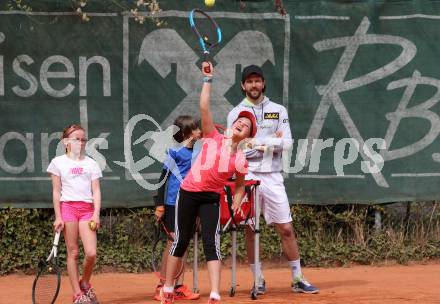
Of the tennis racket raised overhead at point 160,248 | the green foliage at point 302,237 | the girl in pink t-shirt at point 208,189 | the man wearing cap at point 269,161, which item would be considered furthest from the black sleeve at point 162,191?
the green foliage at point 302,237

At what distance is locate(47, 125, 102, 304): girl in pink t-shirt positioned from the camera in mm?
7434

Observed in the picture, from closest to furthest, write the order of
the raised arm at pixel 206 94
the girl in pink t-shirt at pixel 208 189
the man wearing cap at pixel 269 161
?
1. the raised arm at pixel 206 94
2. the girl in pink t-shirt at pixel 208 189
3. the man wearing cap at pixel 269 161

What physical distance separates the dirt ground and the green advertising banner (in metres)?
0.74

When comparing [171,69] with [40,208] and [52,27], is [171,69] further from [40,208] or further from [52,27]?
[40,208]

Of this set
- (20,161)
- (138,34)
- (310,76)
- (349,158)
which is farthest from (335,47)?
(20,161)

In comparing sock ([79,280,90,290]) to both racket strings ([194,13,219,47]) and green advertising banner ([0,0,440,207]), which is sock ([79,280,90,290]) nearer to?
green advertising banner ([0,0,440,207])

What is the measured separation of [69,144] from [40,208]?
1.82 m

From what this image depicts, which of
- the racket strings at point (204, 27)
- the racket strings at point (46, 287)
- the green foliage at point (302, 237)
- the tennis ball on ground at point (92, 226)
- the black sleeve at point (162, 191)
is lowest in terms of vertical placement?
the racket strings at point (46, 287)

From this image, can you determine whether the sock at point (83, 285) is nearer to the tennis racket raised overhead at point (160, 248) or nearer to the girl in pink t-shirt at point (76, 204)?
the girl in pink t-shirt at point (76, 204)

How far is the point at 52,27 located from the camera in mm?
9102

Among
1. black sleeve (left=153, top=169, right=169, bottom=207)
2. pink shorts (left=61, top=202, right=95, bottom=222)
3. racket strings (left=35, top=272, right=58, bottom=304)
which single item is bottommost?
racket strings (left=35, top=272, right=58, bottom=304)

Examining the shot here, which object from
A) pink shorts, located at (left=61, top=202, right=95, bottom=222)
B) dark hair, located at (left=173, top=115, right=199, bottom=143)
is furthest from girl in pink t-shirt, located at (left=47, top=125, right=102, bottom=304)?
dark hair, located at (left=173, top=115, right=199, bottom=143)

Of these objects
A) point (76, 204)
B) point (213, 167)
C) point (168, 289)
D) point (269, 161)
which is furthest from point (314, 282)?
point (76, 204)

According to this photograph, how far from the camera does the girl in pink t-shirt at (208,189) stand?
7109 mm
